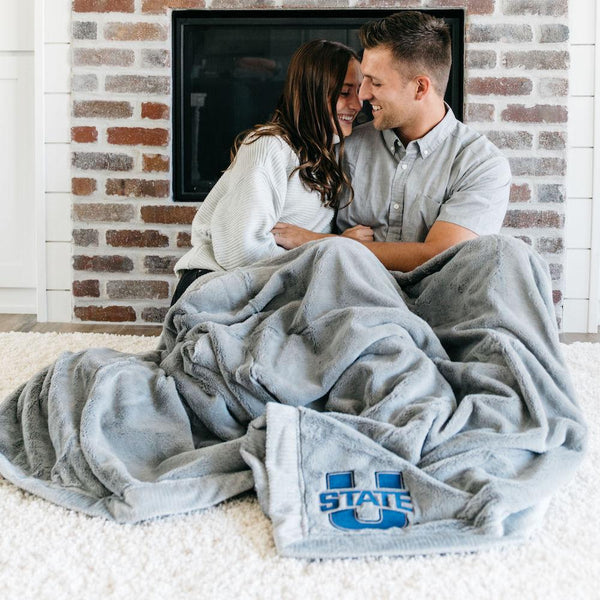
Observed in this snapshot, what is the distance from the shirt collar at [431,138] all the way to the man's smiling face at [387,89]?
0.19ft

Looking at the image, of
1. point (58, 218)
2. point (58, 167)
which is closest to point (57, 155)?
point (58, 167)

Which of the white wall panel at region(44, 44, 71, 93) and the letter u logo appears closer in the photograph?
the letter u logo

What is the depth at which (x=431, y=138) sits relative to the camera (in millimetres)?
2031

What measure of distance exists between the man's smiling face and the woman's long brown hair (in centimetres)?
6

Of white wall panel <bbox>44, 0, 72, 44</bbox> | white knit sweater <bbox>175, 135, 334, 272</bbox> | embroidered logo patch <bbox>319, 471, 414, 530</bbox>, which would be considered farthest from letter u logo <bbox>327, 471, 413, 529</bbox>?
white wall panel <bbox>44, 0, 72, 44</bbox>

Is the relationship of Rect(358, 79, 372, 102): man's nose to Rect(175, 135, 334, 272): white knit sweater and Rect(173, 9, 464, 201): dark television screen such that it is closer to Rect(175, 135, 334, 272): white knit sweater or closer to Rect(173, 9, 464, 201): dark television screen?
Rect(175, 135, 334, 272): white knit sweater

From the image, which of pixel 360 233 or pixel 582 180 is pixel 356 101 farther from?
pixel 582 180

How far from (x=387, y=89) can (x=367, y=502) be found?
48.0 inches

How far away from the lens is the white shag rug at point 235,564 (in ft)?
3.12

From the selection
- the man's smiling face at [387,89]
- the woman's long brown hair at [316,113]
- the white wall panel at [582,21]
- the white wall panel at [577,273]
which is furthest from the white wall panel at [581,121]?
the woman's long brown hair at [316,113]

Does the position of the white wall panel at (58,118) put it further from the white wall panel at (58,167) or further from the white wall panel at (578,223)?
the white wall panel at (578,223)

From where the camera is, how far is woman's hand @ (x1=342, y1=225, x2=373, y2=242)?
2012 millimetres

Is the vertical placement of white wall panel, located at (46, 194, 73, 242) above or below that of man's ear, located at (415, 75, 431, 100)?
below

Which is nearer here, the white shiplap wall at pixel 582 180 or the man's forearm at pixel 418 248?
the man's forearm at pixel 418 248
